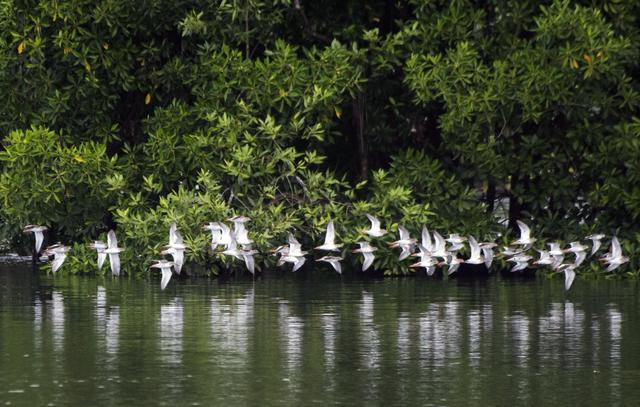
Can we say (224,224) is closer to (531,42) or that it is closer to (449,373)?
(531,42)

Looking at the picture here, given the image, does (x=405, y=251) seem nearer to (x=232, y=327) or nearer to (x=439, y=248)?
(x=439, y=248)

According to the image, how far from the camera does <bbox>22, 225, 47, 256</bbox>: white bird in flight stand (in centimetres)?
3266

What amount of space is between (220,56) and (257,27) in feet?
2.79

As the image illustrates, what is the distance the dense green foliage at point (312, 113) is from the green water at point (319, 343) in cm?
155

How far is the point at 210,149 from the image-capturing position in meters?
32.3

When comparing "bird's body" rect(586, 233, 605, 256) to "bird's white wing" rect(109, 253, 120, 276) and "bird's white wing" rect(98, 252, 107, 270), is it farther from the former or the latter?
"bird's white wing" rect(98, 252, 107, 270)

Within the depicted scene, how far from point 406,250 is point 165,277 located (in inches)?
170

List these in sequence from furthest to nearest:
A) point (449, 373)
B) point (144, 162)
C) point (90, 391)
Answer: point (144, 162)
point (449, 373)
point (90, 391)

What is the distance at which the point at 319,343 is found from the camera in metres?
22.0

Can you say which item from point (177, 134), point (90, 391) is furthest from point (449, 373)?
point (177, 134)

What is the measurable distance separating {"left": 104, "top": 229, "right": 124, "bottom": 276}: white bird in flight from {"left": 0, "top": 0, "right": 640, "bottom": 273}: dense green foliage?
352 mm

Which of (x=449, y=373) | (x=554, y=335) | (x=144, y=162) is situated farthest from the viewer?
(x=144, y=162)

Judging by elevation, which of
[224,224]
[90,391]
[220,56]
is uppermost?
[220,56]

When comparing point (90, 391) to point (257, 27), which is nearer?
point (90, 391)
